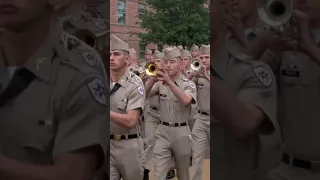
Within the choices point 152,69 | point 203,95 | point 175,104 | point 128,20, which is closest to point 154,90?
point 152,69

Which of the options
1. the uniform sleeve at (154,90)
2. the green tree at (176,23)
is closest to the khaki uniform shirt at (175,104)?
the uniform sleeve at (154,90)

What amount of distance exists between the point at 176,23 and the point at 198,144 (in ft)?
57.2

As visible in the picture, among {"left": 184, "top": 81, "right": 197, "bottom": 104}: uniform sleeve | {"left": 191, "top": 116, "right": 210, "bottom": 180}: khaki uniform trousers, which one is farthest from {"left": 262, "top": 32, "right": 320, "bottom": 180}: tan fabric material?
{"left": 184, "top": 81, "right": 197, "bottom": 104}: uniform sleeve

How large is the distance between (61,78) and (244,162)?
84 centimetres

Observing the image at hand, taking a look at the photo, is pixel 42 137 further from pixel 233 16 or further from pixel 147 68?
pixel 147 68

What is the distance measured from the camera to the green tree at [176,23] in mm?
22906

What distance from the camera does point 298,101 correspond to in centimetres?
223

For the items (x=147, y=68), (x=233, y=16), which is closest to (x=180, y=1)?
(x=147, y=68)

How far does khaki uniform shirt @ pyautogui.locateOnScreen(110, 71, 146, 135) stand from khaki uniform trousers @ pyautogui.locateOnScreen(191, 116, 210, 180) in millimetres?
1322

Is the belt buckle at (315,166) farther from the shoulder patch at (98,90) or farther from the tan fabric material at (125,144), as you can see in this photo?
the tan fabric material at (125,144)

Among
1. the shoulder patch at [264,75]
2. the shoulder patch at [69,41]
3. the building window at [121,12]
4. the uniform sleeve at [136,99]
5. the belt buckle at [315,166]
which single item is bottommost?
the belt buckle at [315,166]

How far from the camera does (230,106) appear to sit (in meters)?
2.29

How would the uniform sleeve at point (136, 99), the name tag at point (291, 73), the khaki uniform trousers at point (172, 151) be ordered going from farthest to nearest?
the khaki uniform trousers at point (172, 151) < the uniform sleeve at point (136, 99) < the name tag at point (291, 73)

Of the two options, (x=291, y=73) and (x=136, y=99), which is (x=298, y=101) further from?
(x=136, y=99)
